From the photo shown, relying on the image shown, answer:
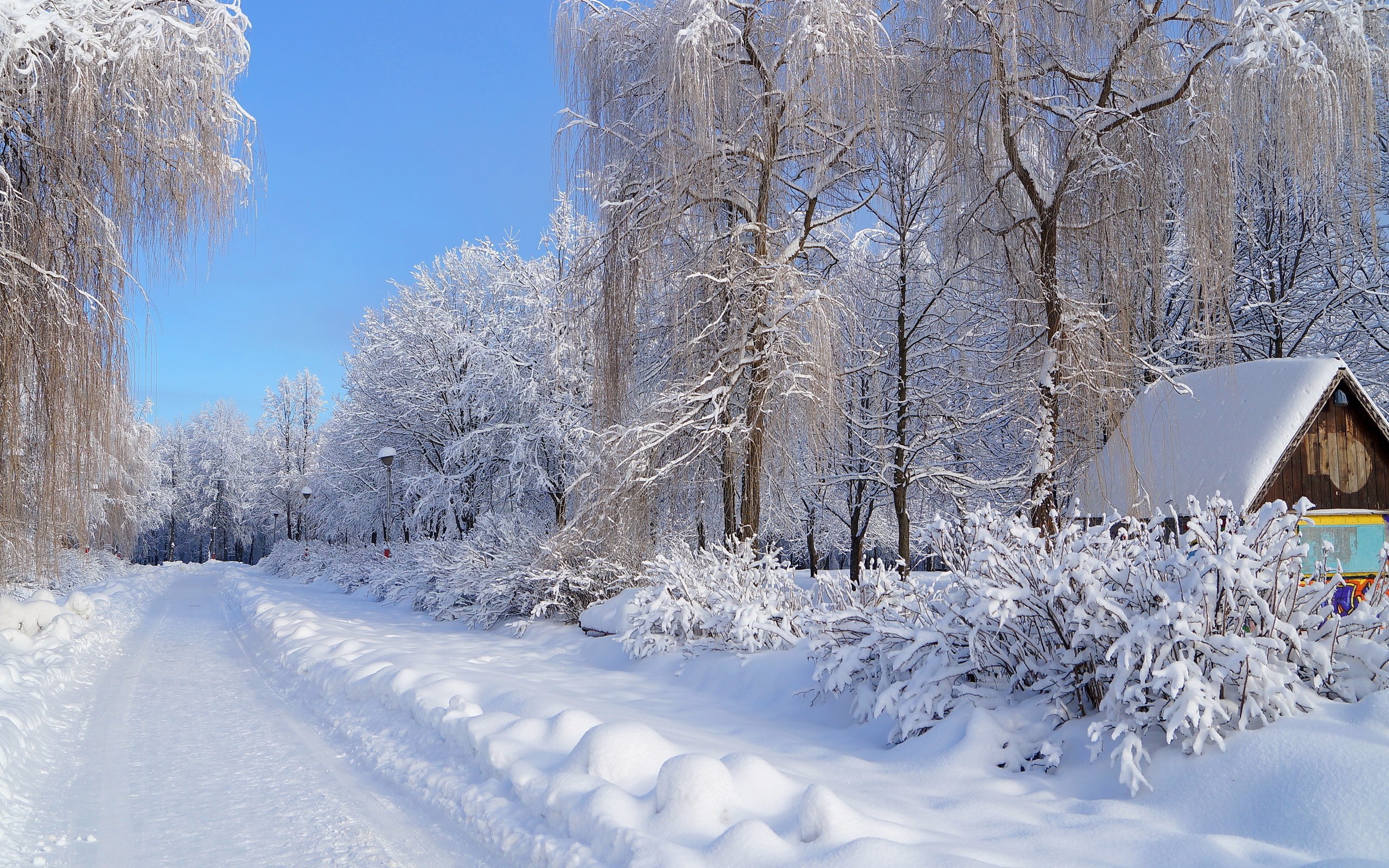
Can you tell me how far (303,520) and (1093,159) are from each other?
48.5m

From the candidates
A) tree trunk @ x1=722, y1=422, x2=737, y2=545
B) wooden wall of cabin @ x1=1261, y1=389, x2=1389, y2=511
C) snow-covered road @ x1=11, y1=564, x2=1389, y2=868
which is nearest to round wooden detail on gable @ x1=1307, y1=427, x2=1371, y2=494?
wooden wall of cabin @ x1=1261, y1=389, x2=1389, y2=511

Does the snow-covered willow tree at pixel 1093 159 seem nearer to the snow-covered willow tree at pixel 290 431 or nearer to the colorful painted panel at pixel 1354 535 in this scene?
the colorful painted panel at pixel 1354 535

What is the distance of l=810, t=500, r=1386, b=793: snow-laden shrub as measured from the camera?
3.90 m

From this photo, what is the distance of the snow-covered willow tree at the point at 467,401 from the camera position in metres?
22.0

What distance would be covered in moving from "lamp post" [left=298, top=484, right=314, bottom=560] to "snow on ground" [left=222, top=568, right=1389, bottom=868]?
29.7 m

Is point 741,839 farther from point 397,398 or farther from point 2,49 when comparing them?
point 397,398

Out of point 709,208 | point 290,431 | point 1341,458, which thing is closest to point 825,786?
point 709,208

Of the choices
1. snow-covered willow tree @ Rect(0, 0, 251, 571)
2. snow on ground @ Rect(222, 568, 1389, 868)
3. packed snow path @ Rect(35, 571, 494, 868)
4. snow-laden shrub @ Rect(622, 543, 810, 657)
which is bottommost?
packed snow path @ Rect(35, 571, 494, 868)

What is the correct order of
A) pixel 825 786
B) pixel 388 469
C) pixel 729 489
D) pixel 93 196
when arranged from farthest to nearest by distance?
pixel 388 469
pixel 729 489
pixel 93 196
pixel 825 786

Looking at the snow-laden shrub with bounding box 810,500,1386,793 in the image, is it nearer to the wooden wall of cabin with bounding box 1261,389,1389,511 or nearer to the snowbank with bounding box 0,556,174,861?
the snowbank with bounding box 0,556,174,861

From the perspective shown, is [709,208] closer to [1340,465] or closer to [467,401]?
[1340,465]

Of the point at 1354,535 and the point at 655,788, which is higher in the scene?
the point at 1354,535

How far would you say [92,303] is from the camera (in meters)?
7.55

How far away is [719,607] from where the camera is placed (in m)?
8.27
